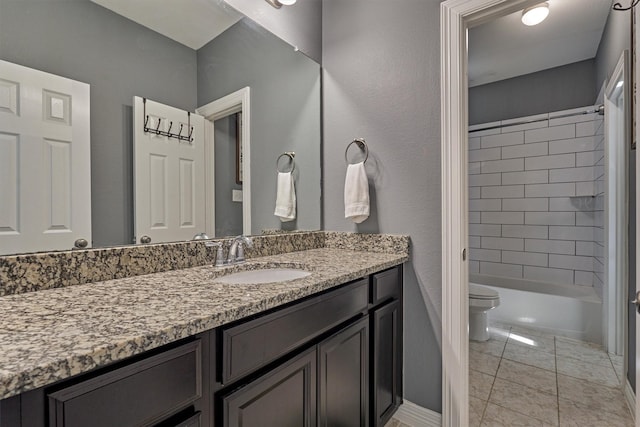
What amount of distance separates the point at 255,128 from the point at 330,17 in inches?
36.3

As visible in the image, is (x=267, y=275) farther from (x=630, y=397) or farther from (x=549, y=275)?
(x=549, y=275)

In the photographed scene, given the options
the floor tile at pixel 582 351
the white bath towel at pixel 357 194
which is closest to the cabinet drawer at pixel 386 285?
the white bath towel at pixel 357 194

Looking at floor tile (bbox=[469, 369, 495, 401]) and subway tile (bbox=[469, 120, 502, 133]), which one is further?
subway tile (bbox=[469, 120, 502, 133])

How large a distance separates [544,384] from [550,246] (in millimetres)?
1620

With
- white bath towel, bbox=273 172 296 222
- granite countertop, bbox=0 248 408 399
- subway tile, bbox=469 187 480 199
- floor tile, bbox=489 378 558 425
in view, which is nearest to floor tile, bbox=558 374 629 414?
floor tile, bbox=489 378 558 425

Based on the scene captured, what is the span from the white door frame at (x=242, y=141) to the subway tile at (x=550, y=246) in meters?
2.96

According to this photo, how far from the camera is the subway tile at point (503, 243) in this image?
3.24 m

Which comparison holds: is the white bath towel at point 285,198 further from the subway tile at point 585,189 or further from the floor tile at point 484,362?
the subway tile at point 585,189

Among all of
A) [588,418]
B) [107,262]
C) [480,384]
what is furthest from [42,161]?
[588,418]

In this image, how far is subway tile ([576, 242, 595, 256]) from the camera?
284 centimetres

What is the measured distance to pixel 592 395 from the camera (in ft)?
5.87

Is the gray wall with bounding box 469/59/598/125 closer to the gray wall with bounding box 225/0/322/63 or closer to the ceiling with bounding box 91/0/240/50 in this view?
the gray wall with bounding box 225/0/322/63

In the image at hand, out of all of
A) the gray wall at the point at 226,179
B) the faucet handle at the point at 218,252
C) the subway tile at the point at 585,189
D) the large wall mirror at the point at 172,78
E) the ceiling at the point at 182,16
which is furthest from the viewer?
the subway tile at the point at 585,189

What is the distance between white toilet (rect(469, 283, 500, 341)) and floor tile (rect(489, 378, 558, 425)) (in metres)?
0.60
